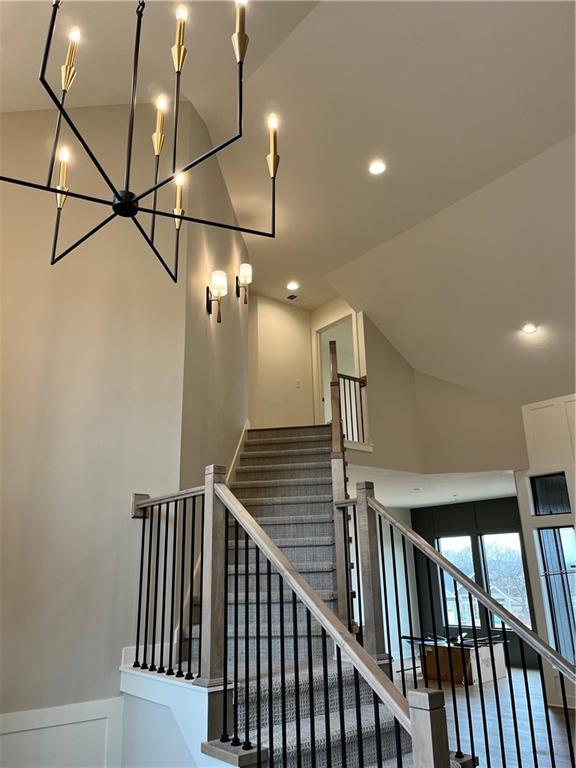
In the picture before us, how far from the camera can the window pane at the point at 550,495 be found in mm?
7020

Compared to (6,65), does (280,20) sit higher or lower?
higher

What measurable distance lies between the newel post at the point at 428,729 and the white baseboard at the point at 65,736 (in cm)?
206

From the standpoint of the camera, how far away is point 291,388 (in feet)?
29.4

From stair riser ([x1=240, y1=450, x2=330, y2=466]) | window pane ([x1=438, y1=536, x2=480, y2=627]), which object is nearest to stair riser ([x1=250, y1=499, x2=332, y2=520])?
stair riser ([x1=240, y1=450, x2=330, y2=466])

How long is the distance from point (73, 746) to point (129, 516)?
1202mm

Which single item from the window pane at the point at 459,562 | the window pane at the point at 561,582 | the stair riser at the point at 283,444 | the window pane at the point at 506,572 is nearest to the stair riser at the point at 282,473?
the stair riser at the point at 283,444

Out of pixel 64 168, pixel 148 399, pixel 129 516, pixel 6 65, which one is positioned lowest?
pixel 129 516

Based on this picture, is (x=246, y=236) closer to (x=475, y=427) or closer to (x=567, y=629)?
(x=475, y=427)

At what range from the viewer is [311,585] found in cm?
393

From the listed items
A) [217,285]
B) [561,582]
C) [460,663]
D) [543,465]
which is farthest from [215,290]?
[460,663]

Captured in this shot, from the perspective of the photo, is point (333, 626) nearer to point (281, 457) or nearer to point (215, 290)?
point (215, 290)

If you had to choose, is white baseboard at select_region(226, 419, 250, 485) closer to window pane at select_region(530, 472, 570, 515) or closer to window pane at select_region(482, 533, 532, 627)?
window pane at select_region(530, 472, 570, 515)

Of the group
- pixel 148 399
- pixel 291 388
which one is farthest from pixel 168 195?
pixel 291 388

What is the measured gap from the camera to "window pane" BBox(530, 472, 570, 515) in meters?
7.02
